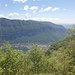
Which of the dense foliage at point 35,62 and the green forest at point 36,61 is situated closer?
the dense foliage at point 35,62

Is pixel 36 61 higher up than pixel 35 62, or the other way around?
pixel 36 61

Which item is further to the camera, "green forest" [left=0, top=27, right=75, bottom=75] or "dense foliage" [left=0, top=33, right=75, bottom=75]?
"green forest" [left=0, top=27, right=75, bottom=75]

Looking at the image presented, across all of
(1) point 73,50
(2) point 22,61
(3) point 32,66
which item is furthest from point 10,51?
(1) point 73,50

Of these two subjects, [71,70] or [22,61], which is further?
[22,61]

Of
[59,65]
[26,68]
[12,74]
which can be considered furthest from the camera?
[26,68]

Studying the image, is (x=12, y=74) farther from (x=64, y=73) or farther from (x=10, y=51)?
(x=64, y=73)

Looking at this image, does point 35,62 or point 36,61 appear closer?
point 35,62

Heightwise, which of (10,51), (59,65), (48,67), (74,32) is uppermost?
(74,32)

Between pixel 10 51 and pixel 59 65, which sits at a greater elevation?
pixel 10 51
